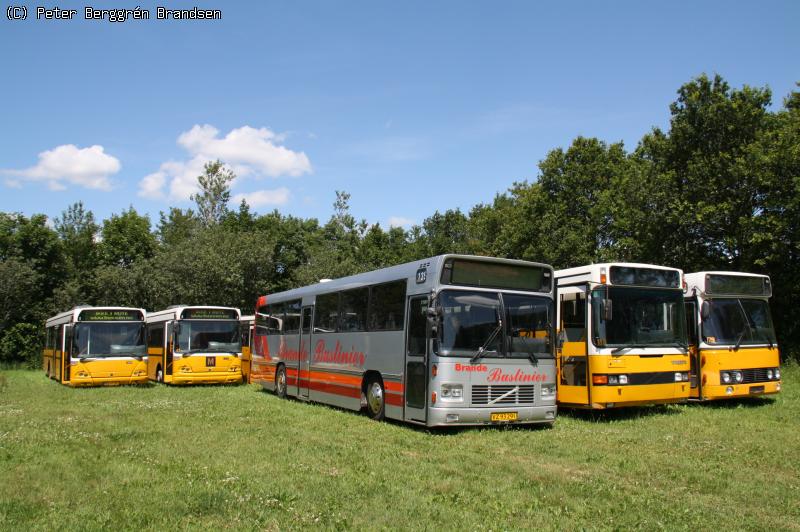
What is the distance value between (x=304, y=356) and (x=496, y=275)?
7.57 meters

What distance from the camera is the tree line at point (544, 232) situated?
87.8 ft

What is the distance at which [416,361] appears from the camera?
41.8ft

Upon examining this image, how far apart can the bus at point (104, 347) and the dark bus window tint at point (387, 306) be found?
1236 centimetres

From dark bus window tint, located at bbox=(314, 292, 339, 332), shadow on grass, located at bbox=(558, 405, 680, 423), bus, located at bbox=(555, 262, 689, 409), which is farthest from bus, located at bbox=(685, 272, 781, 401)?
dark bus window tint, located at bbox=(314, 292, 339, 332)

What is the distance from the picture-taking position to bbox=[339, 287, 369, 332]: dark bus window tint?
50.3 feet

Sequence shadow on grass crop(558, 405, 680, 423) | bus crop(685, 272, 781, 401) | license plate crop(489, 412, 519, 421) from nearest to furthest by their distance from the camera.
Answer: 1. license plate crop(489, 412, 519, 421)
2. shadow on grass crop(558, 405, 680, 423)
3. bus crop(685, 272, 781, 401)

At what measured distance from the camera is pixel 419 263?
13148mm

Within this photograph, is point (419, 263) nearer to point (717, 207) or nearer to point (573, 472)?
point (573, 472)

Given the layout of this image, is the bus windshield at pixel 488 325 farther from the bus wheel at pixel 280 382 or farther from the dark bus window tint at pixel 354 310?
the bus wheel at pixel 280 382

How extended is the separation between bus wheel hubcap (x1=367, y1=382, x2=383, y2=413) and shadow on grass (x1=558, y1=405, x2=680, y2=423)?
4.20 m

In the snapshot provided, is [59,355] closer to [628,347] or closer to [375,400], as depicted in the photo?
[375,400]

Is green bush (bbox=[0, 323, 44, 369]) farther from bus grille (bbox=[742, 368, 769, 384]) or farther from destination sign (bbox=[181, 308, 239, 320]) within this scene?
bus grille (bbox=[742, 368, 769, 384])

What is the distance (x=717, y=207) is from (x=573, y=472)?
72.3ft

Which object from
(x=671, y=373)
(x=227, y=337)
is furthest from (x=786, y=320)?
(x=227, y=337)
